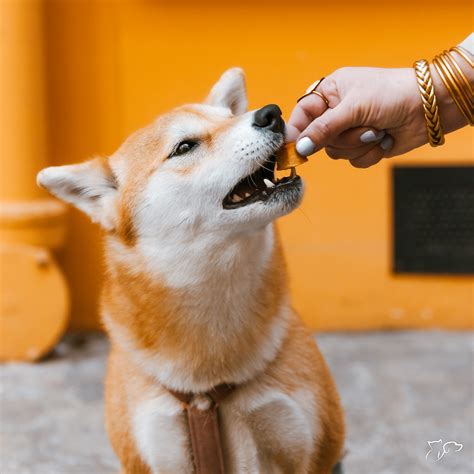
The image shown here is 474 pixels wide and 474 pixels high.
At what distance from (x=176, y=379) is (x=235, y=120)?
0.85 meters

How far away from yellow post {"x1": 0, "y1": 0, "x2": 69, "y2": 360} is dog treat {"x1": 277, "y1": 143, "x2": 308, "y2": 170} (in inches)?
96.1

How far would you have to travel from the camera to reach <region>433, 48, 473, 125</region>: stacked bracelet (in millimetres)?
2062

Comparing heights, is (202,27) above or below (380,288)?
above

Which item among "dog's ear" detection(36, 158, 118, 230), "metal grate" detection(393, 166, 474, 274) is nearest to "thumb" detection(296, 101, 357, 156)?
"dog's ear" detection(36, 158, 118, 230)

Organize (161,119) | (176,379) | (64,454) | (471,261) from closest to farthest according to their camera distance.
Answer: (176,379) < (161,119) < (64,454) < (471,261)

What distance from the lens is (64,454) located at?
132 inches

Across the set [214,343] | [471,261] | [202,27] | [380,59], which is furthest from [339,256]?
[214,343]

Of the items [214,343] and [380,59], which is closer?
[214,343]

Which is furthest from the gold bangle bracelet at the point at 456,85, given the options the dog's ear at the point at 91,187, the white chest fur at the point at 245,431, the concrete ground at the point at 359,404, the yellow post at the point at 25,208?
the yellow post at the point at 25,208

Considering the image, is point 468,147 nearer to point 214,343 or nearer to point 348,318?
point 348,318

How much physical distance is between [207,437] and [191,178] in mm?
800

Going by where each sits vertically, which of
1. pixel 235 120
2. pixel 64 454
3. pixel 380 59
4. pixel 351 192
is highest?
pixel 380 59

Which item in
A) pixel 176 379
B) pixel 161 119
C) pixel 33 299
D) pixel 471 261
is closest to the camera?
pixel 176 379

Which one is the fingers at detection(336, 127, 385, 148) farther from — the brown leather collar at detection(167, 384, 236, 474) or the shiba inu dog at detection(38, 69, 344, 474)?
the brown leather collar at detection(167, 384, 236, 474)
